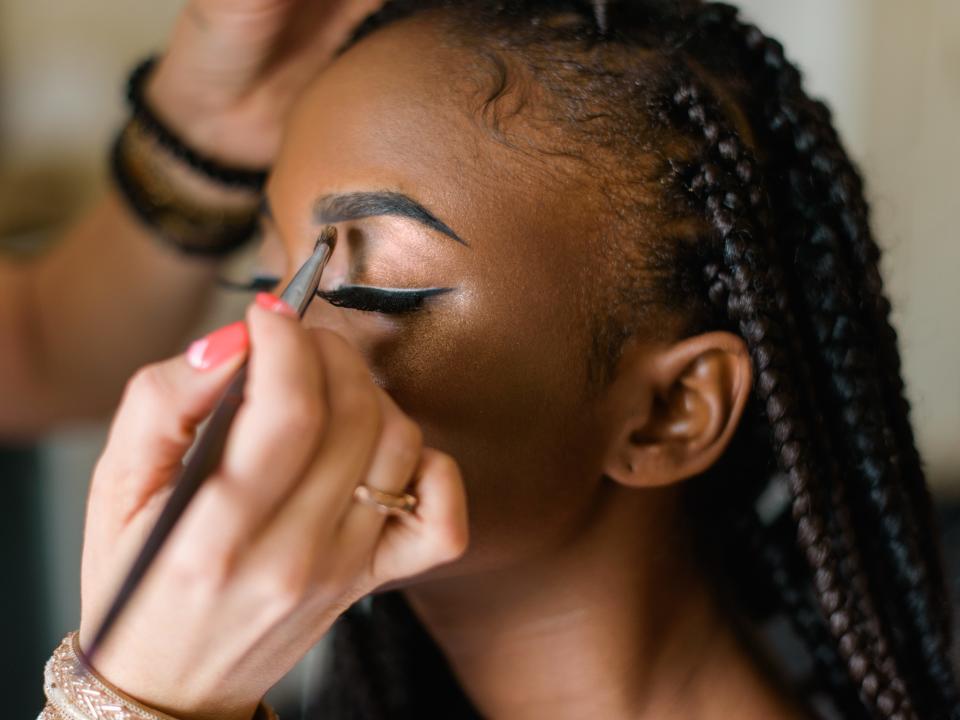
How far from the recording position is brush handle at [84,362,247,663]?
1.79 feet

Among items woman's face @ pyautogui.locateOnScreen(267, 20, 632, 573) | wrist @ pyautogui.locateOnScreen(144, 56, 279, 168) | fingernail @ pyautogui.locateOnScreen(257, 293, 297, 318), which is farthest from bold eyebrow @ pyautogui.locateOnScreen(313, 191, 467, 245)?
wrist @ pyautogui.locateOnScreen(144, 56, 279, 168)

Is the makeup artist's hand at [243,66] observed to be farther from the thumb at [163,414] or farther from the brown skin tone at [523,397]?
the thumb at [163,414]

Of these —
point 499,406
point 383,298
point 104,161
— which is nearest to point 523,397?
point 499,406

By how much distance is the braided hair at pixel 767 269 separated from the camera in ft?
2.57

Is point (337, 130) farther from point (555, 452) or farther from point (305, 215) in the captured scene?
point (555, 452)

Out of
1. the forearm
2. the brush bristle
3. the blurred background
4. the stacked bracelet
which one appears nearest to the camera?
the brush bristle

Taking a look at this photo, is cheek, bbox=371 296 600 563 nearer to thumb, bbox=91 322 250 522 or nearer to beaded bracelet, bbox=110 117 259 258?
thumb, bbox=91 322 250 522

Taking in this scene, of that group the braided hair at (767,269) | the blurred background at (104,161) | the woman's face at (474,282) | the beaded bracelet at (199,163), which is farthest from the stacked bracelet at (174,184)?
the blurred background at (104,161)

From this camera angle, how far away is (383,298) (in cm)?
74

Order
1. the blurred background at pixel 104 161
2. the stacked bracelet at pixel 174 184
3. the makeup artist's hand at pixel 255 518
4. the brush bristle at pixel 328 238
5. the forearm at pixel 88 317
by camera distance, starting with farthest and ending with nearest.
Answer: the blurred background at pixel 104 161 → the forearm at pixel 88 317 → the stacked bracelet at pixel 174 184 → the brush bristle at pixel 328 238 → the makeup artist's hand at pixel 255 518

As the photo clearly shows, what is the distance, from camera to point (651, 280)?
781 mm

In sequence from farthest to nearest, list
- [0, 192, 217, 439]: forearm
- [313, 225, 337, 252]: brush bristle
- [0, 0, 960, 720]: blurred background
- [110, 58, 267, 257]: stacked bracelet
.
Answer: [0, 0, 960, 720]: blurred background → [0, 192, 217, 439]: forearm → [110, 58, 267, 257]: stacked bracelet → [313, 225, 337, 252]: brush bristle

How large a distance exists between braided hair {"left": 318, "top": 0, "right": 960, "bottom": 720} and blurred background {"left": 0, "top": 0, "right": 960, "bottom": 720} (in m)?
0.95

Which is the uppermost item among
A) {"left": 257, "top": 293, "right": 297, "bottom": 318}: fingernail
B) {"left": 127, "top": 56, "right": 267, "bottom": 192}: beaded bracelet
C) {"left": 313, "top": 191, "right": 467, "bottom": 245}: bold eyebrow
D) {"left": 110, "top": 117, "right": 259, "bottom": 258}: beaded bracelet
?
{"left": 257, "top": 293, "right": 297, "bottom": 318}: fingernail
